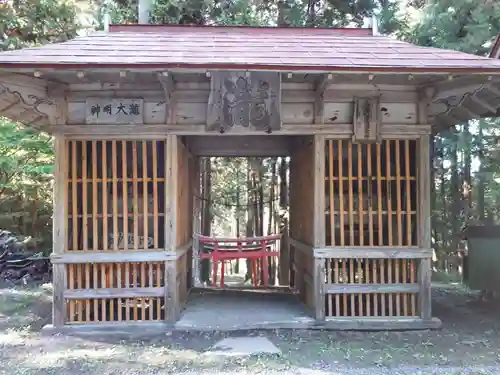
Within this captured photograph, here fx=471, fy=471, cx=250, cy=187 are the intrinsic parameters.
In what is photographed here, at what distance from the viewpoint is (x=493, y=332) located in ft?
18.3

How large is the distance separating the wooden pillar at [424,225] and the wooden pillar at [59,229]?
A: 13.9 feet

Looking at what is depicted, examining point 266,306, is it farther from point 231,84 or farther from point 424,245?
point 231,84

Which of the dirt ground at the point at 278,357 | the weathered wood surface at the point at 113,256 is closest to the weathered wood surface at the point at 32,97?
the weathered wood surface at the point at 113,256

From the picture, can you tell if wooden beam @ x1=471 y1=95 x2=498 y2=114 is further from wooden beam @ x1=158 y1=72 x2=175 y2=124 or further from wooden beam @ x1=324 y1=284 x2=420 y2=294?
wooden beam @ x1=158 y1=72 x2=175 y2=124

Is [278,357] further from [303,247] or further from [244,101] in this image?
[244,101]

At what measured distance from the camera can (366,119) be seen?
5.68 metres

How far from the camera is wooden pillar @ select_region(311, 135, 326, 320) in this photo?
5676 millimetres

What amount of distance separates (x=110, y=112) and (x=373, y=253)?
3564 millimetres

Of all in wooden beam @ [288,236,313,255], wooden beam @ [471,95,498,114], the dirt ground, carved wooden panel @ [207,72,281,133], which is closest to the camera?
the dirt ground

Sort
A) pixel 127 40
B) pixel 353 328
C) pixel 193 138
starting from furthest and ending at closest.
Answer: pixel 193 138 → pixel 127 40 → pixel 353 328

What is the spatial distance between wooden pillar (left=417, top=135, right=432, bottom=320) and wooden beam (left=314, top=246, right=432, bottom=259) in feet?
0.26

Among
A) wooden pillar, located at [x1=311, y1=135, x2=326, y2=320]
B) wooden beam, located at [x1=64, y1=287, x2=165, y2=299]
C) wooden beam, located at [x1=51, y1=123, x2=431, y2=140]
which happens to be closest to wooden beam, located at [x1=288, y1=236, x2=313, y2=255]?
wooden pillar, located at [x1=311, y1=135, x2=326, y2=320]

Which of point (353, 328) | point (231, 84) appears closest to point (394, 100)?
point (231, 84)

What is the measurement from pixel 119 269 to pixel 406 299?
3506 mm
